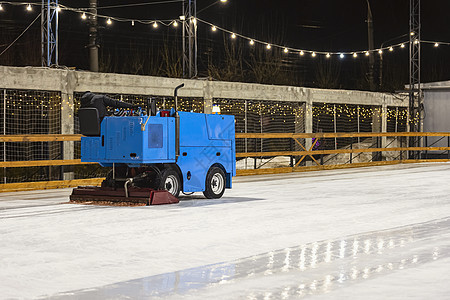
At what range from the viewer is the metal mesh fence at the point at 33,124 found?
2269 centimetres

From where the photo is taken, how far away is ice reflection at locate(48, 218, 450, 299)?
624 centimetres

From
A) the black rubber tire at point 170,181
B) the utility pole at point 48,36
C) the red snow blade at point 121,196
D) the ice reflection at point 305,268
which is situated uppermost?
the utility pole at point 48,36

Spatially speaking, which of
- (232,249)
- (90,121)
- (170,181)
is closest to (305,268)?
(232,249)

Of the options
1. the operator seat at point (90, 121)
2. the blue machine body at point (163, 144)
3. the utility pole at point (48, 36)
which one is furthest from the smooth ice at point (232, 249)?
the utility pole at point (48, 36)

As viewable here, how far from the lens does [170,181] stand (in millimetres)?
14609

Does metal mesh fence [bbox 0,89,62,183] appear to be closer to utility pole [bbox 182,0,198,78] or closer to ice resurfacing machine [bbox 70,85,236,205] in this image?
utility pole [bbox 182,0,198,78]

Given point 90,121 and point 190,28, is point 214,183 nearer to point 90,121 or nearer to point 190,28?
point 90,121

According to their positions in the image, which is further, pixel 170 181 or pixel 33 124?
pixel 33 124

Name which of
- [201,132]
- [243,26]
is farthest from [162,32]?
[201,132]

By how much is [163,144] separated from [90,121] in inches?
60.6

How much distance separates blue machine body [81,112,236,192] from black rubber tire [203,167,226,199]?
0.42 ft

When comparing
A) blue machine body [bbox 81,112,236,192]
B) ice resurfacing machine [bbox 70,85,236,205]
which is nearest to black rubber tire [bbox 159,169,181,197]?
ice resurfacing machine [bbox 70,85,236,205]

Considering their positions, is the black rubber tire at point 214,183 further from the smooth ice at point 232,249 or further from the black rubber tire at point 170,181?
the black rubber tire at point 170,181

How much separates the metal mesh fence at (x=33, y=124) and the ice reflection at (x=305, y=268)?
47.6ft
